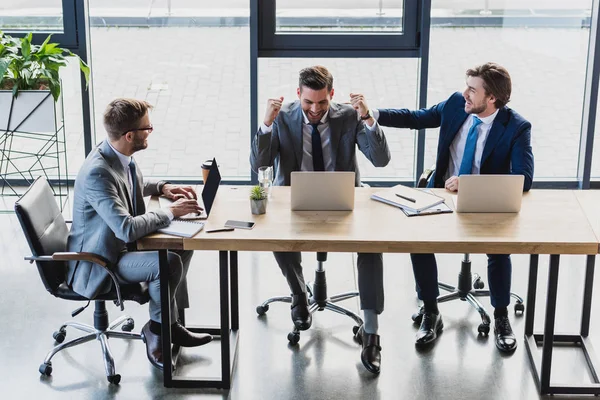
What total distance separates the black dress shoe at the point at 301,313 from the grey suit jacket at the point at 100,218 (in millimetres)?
970

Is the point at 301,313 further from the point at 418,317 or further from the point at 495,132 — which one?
the point at 495,132

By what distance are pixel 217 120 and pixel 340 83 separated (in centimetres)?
97

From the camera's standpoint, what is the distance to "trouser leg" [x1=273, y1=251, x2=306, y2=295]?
4.27 metres

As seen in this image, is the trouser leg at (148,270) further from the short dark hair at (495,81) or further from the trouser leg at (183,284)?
A: the short dark hair at (495,81)

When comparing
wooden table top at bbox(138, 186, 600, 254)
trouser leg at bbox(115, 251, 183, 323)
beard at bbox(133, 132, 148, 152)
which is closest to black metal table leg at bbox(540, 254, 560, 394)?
wooden table top at bbox(138, 186, 600, 254)

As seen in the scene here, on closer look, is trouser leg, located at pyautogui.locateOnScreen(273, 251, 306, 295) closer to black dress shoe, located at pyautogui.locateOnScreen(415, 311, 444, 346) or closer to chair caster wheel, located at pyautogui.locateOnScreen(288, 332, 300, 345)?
chair caster wheel, located at pyautogui.locateOnScreen(288, 332, 300, 345)

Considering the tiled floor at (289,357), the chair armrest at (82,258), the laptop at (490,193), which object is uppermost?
the laptop at (490,193)

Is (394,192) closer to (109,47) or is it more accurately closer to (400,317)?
(400,317)

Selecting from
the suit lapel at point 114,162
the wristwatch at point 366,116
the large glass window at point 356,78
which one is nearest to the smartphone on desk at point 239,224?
the suit lapel at point 114,162

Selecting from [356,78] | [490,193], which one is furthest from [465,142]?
[356,78]

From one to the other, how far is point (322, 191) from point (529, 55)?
3.15 m

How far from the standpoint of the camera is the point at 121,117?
3811mm

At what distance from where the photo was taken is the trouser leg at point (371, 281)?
4074 mm

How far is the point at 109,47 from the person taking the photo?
6445 mm
